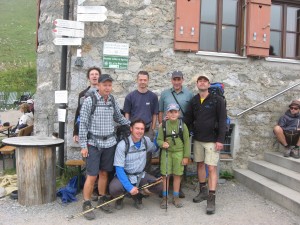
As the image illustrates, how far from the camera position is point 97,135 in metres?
4.27

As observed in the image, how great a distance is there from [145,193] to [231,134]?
248 cm

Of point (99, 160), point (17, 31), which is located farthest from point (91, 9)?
point (17, 31)

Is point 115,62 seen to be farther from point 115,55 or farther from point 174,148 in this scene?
point 174,148

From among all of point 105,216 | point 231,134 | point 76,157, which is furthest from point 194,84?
point 105,216

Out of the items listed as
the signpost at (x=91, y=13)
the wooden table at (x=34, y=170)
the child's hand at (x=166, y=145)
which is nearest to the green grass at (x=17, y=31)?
the signpost at (x=91, y=13)

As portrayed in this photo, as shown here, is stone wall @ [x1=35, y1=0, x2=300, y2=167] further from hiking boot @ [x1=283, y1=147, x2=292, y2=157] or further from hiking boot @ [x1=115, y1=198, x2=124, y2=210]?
Answer: hiking boot @ [x1=115, y1=198, x2=124, y2=210]

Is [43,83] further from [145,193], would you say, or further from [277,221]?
[277,221]

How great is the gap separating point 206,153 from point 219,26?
9.33 feet

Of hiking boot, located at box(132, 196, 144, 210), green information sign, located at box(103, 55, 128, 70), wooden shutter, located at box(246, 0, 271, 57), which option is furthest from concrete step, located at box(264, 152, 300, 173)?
green information sign, located at box(103, 55, 128, 70)

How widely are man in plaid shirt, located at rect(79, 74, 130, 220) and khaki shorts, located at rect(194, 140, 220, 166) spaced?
124 cm

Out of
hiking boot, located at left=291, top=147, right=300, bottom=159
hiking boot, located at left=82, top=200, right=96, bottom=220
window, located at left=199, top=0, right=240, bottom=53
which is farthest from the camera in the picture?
window, located at left=199, top=0, right=240, bottom=53

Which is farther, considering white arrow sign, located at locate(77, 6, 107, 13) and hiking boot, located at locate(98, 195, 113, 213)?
white arrow sign, located at locate(77, 6, 107, 13)

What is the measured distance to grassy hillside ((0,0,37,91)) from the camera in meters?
25.0

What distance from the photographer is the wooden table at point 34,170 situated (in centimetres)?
456
